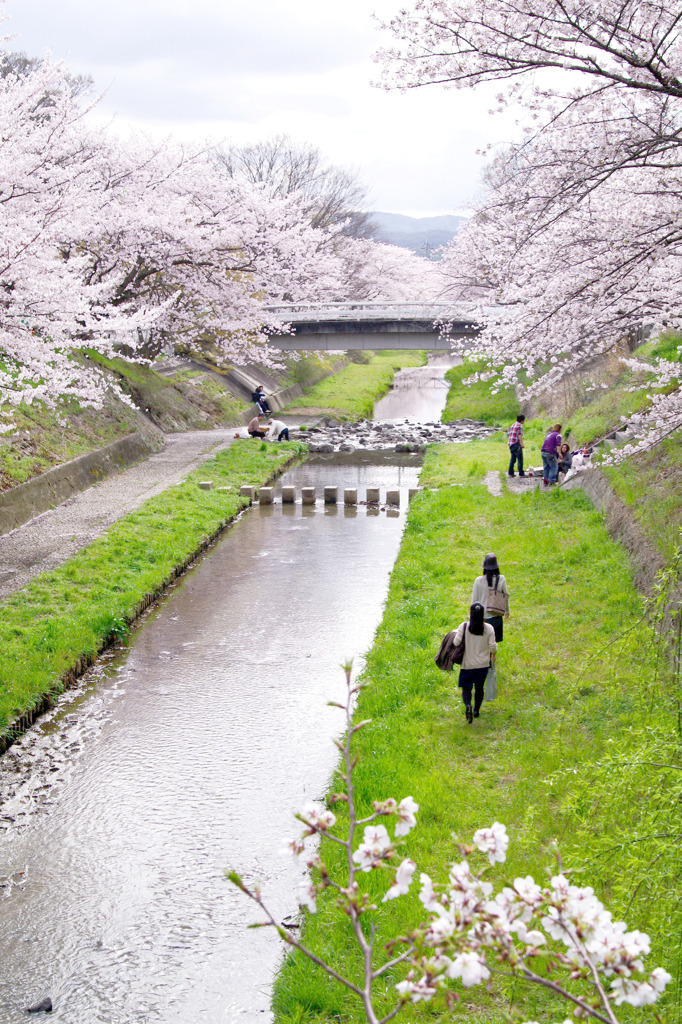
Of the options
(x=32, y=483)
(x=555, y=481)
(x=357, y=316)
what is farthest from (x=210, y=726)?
(x=357, y=316)

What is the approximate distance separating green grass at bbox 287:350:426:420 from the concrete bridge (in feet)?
8.58

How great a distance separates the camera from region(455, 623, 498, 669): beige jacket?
8.55 meters

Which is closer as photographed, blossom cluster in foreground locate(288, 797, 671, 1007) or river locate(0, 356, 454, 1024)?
blossom cluster in foreground locate(288, 797, 671, 1007)

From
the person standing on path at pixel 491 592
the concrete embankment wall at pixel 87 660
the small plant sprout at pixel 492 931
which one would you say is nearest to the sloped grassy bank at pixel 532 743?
the person standing on path at pixel 491 592

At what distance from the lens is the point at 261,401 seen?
33.5 metres

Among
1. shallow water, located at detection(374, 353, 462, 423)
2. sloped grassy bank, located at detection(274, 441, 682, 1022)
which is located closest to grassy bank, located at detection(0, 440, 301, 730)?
sloped grassy bank, located at detection(274, 441, 682, 1022)

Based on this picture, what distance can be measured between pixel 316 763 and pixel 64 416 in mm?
15315

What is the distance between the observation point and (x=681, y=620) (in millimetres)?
6332

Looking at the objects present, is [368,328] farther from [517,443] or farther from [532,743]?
[532,743]

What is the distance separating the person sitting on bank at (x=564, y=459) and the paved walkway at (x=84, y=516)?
909 cm

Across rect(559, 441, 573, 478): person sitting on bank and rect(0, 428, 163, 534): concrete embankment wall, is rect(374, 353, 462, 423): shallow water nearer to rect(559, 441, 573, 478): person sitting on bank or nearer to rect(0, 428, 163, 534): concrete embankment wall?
rect(0, 428, 163, 534): concrete embankment wall

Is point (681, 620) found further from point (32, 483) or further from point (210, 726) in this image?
point (32, 483)

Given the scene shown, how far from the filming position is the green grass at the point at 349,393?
36.9m

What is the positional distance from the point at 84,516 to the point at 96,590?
4713 mm
